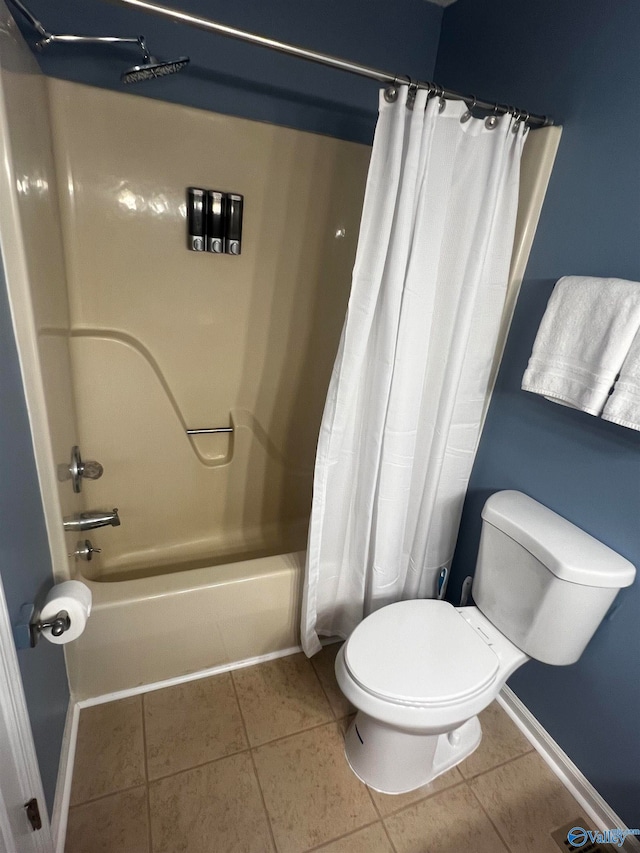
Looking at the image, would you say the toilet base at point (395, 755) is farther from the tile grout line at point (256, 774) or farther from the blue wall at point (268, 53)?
the blue wall at point (268, 53)

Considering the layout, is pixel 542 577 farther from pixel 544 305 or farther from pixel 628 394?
pixel 544 305

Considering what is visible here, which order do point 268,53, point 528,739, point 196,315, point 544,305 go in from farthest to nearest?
1. point 196,315
2. point 268,53
3. point 528,739
4. point 544,305

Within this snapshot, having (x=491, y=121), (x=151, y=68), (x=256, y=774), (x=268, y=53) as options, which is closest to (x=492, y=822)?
(x=256, y=774)

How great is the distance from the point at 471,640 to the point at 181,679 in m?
0.98

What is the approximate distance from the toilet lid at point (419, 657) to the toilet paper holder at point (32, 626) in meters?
Answer: 0.67

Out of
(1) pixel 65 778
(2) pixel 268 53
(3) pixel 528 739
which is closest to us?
(1) pixel 65 778

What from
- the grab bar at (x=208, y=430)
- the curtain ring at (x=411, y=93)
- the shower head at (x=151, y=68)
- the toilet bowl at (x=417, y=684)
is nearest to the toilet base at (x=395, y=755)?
the toilet bowl at (x=417, y=684)

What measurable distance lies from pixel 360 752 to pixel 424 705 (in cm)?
39

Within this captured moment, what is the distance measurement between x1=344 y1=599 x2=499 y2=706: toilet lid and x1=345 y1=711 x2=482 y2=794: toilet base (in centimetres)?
20

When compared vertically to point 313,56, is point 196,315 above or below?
below

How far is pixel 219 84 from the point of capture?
1567 mm

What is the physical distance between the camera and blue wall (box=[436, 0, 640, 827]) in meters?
1.10

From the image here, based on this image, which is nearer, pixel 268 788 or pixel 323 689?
pixel 268 788

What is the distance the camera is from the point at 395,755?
1.23 metres
